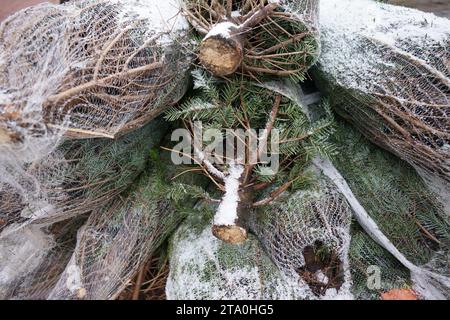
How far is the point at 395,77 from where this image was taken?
1051 mm

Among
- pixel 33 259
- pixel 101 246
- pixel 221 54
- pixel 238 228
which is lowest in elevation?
pixel 33 259

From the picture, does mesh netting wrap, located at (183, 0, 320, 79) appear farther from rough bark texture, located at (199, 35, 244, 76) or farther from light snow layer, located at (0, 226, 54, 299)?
light snow layer, located at (0, 226, 54, 299)

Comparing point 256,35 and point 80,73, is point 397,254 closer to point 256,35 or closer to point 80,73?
point 256,35

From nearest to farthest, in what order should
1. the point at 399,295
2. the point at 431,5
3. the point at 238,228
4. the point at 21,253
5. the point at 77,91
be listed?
the point at 77,91 < the point at 238,228 < the point at 399,295 < the point at 21,253 < the point at 431,5

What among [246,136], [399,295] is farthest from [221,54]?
[399,295]

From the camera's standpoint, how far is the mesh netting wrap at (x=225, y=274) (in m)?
1.07

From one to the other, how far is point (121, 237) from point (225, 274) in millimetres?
328

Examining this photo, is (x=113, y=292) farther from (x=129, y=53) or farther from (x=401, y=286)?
(x=401, y=286)

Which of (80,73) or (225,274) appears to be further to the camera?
(225,274)

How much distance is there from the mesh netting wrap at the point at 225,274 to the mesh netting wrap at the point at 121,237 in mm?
102

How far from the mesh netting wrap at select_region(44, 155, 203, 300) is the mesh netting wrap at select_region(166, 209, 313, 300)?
0.10m

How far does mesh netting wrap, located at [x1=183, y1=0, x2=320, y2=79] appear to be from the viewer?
964 mm

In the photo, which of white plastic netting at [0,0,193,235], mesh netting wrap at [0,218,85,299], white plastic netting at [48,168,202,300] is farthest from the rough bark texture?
mesh netting wrap at [0,218,85,299]
